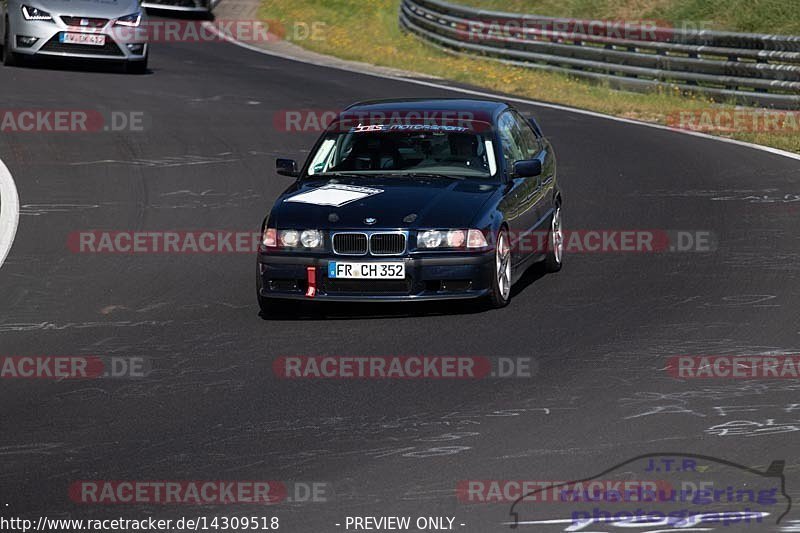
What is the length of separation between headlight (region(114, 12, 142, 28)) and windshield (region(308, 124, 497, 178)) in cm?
1400

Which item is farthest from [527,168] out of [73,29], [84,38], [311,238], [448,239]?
[84,38]

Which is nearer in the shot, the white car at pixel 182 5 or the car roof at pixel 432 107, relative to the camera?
the car roof at pixel 432 107

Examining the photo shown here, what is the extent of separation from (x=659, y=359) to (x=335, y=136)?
3.86 m

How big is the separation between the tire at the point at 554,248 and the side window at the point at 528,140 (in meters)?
0.57

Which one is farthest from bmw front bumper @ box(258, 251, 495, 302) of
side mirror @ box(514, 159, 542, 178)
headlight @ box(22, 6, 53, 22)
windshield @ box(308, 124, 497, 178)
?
headlight @ box(22, 6, 53, 22)

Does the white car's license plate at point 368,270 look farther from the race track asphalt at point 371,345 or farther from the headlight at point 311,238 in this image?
the race track asphalt at point 371,345

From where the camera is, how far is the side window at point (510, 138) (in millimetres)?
12158

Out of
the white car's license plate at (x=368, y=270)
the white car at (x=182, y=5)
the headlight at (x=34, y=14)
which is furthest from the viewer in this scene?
the white car at (x=182, y=5)

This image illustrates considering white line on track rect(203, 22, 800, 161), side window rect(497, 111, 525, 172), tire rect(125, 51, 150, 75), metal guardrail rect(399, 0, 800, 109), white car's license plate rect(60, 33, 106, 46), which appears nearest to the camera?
side window rect(497, 111, 525, 172)

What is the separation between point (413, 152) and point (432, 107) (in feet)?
1.86

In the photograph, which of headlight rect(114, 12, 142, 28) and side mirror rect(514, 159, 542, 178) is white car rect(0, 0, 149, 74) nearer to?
headlight rect(114, 12, 142, 28)

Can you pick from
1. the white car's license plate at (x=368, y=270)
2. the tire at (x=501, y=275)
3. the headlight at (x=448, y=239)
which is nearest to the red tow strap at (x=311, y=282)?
the white car's license plate at (x=368, y=270)

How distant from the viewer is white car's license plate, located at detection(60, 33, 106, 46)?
81.4ft

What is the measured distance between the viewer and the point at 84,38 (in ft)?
81.9
